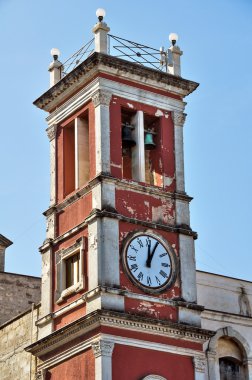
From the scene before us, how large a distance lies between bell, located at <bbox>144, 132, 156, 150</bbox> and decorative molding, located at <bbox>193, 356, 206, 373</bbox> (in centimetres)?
571

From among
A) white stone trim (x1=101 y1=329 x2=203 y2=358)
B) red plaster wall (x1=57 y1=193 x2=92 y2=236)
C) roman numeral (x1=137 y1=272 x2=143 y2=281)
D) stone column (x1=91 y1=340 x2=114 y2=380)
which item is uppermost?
red plaster wall (x1=57 y1=193 x2=92 y2=236)

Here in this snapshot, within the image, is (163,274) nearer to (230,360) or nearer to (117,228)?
(117,228)

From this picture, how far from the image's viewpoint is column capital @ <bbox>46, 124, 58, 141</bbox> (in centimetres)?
3278

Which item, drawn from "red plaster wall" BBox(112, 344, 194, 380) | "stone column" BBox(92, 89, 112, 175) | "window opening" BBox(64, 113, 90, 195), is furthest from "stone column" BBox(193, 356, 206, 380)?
"window opening" BBox(64, 113, 90, 195)

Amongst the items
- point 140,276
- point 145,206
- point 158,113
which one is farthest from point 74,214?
point 158,113

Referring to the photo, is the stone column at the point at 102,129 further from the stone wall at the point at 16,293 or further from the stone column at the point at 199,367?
the stone wall at the point at 16,293

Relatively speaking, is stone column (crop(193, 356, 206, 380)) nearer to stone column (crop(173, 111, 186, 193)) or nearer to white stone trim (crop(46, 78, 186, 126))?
stone column (crop(173, 111, 186, 193))

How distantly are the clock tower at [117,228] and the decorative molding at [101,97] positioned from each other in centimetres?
3

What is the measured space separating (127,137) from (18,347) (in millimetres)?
6314

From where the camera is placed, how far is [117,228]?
30.0 meters

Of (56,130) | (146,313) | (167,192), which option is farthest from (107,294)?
(56,130)

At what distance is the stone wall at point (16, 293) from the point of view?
38000mm

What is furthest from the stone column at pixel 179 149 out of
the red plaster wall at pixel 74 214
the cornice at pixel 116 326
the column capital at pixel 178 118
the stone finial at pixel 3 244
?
the stone finial at pixel 3 244

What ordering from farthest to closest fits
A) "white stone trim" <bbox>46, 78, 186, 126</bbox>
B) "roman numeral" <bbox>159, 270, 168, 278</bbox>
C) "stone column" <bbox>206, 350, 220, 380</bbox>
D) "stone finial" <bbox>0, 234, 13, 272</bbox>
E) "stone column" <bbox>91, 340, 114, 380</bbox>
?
→ "stone finial" <bbox>0, 234, 13, 272</bbox> → "white stone trim" <bbox>46, 78, 186, 126</bbox> → "stone column" <bbox>206, 350, 220, 380</bbox> → "roman numeral" <bbox>159, 270, 168, 278</bbox> → "stone column" <bbox>91, 340, 114, 380</bbox>
